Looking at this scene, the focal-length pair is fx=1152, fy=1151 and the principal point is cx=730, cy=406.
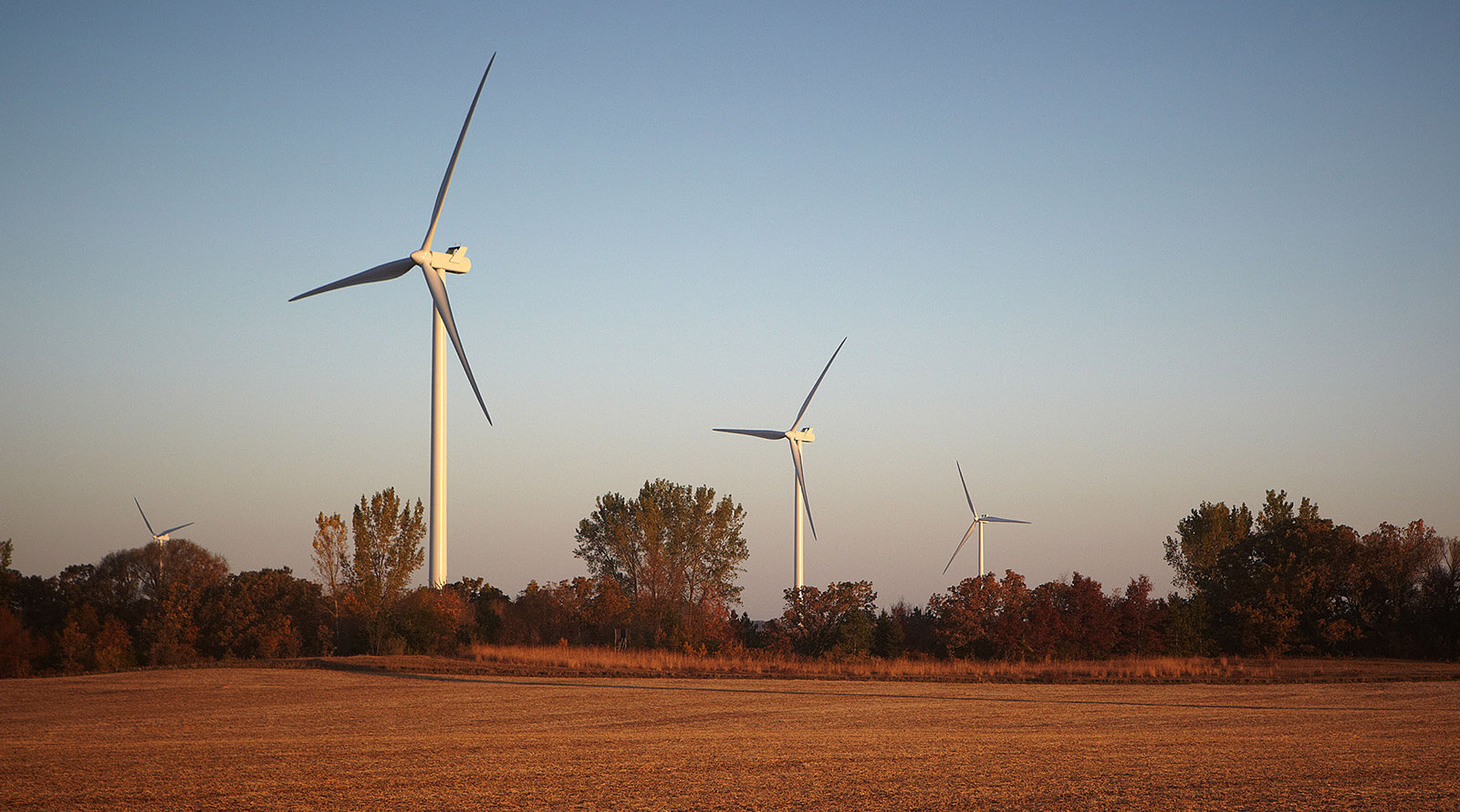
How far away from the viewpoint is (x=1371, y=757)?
53.7 feet

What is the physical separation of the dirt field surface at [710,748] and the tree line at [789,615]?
50.5 feet

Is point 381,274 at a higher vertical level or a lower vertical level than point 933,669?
higher

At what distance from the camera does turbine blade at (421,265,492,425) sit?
36.2 metres

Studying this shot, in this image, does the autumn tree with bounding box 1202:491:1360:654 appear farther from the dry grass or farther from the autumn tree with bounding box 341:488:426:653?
the autumn tree with bounding box 341:488:426:653

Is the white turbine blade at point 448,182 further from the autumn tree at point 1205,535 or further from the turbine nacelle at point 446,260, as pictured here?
the autumn tree at point 1205,535

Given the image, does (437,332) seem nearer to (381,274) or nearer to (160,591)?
(381,274)

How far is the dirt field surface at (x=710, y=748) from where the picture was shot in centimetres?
1299

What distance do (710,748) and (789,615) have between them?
99.6 ft

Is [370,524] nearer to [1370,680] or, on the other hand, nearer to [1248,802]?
[1370,680]

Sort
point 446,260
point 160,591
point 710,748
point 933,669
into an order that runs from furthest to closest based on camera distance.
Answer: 1. point 160,591
2. point 446,260
3. point 933,669
4. point 710,748

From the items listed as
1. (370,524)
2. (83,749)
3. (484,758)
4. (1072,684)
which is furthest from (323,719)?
(370,524)

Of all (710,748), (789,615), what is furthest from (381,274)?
(710,748)

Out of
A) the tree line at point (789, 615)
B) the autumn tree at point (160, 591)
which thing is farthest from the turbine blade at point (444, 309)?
the autumn tree at point (160, 591)

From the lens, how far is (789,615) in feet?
157
